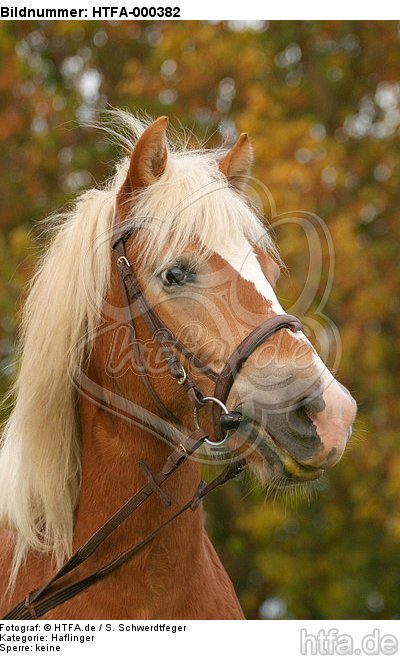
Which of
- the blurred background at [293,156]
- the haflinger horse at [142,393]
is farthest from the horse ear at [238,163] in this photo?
the blurred background at [293,156]

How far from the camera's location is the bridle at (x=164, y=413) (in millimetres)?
3219

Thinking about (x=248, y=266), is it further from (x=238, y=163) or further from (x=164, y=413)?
(x=238, y=163)

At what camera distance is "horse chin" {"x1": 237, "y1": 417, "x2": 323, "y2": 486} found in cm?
317

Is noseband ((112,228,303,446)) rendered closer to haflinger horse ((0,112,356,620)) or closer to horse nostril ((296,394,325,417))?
haflinger horse ((0,112,356,620))

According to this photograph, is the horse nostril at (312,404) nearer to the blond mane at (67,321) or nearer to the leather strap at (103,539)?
the leather strap at (103,539)

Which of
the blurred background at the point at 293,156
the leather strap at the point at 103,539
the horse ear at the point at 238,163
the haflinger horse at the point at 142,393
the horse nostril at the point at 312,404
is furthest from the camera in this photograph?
the blurred background at the point at 293,156

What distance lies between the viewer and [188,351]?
3355 millimetres

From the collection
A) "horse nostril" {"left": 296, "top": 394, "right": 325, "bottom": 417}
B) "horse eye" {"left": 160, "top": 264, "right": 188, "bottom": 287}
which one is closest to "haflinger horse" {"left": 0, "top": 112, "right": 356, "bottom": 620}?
"horse eye" {"left": 160, "top": 264, "right": 188, "bottom": 287}

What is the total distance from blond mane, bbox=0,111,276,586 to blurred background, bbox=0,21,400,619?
5948 mm

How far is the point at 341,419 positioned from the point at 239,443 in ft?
1.44

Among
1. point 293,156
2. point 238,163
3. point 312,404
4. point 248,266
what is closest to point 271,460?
point 312,404

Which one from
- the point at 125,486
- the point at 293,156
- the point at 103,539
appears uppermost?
the point at 293,156

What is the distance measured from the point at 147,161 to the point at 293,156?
21.9 ft

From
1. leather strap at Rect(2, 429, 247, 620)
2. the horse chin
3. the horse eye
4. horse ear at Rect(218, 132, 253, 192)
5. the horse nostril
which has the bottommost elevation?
leather strap at Rect(2, 429, 247, 620)
